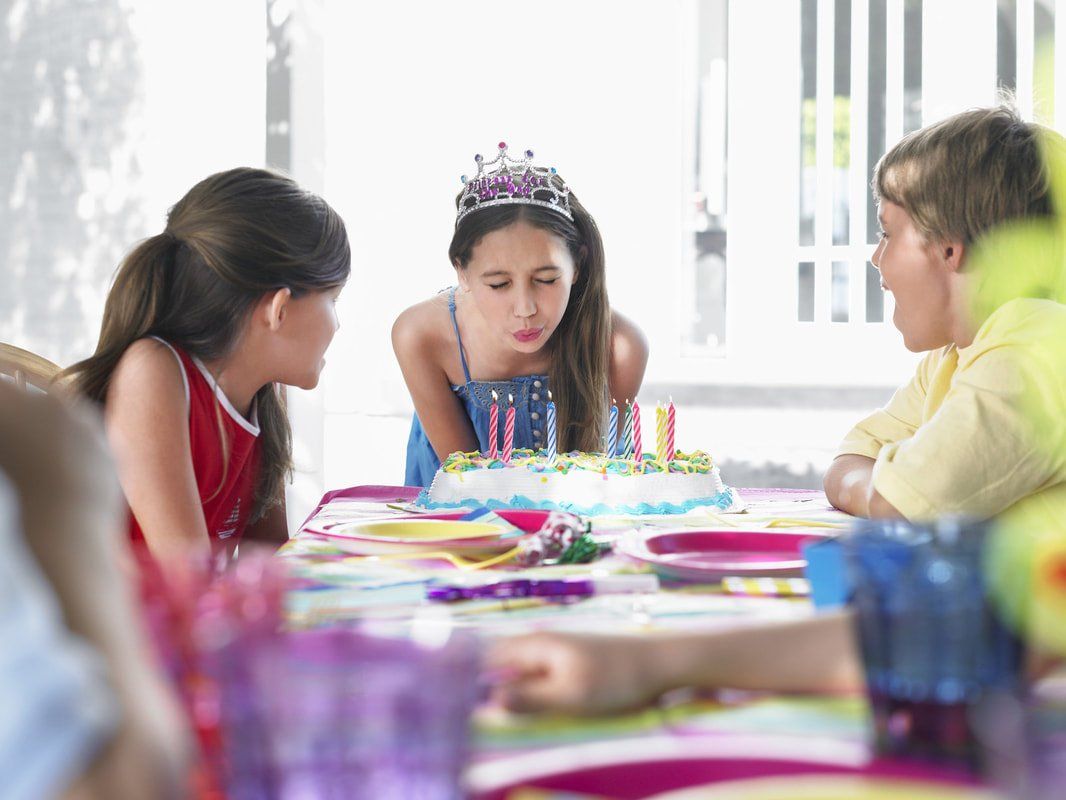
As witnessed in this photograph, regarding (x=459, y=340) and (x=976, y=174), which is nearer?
(x=976, y=174)

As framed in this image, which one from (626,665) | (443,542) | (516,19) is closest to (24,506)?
(626,665)

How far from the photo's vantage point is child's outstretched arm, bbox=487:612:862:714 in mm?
511

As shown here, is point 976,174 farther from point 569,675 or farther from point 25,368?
point 25,368

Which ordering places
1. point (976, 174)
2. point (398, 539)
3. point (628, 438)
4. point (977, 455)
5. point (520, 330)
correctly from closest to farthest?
point (398, 539) < point (977, 455) < point (976, 174) < point (628, 438) < point (520, 330)

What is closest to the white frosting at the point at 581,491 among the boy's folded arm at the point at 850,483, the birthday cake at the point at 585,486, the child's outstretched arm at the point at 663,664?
the birthday cake at the point at 585,486

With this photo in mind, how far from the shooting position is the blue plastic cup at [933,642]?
44 cm

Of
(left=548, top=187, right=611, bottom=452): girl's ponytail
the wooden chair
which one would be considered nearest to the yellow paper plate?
the wooden chair

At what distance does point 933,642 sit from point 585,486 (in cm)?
113

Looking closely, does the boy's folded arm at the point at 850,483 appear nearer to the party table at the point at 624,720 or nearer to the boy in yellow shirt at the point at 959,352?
the boy in yellow shirt at the point at 959,352

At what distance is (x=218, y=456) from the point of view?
1.74 metres

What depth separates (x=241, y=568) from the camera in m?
0.41

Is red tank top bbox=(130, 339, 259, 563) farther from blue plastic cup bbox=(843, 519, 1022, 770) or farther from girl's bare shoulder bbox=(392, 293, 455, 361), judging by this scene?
blue plastic cup bbox=(843, 519, 1022, 770)

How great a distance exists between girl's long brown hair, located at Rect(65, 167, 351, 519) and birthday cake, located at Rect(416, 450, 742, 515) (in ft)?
1.27

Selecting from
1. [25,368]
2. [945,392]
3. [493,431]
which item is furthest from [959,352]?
[25,368]
